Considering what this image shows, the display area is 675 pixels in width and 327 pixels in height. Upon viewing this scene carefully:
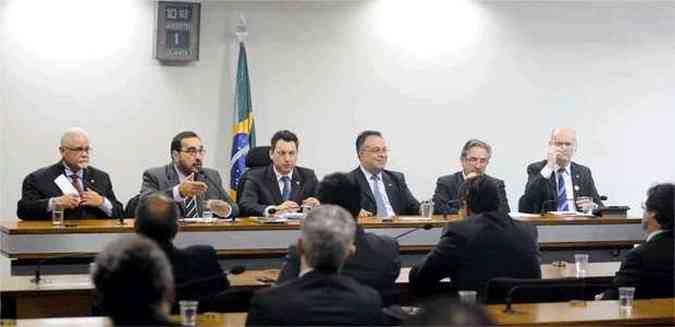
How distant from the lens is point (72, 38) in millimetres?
8578

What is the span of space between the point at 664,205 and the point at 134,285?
9.98ft

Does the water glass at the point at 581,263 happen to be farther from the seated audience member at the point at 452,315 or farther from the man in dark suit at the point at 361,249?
the seated audience member at the point at 452,315

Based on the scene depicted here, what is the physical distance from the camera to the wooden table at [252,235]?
6.25 metres

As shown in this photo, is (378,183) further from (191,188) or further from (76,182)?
(76,182)

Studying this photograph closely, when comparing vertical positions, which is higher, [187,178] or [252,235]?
[187,178]

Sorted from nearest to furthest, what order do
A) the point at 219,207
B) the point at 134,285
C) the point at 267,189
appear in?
the point at 134,285
the point at 219,207
the point at 267,189

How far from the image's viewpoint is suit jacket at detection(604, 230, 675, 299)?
4.95 metres

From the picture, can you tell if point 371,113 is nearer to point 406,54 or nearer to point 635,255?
point 406,54

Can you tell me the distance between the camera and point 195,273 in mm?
4605

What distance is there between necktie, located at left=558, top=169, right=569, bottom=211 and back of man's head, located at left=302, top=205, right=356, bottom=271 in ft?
15.7

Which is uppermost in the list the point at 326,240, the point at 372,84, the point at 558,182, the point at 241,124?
the point at 372,84

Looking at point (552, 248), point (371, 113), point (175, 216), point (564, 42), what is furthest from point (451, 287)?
point (564, 42)

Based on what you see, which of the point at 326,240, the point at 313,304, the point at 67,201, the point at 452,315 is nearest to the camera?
the point at 452,315

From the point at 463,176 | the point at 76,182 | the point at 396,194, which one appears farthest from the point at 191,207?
the point at 463,176
